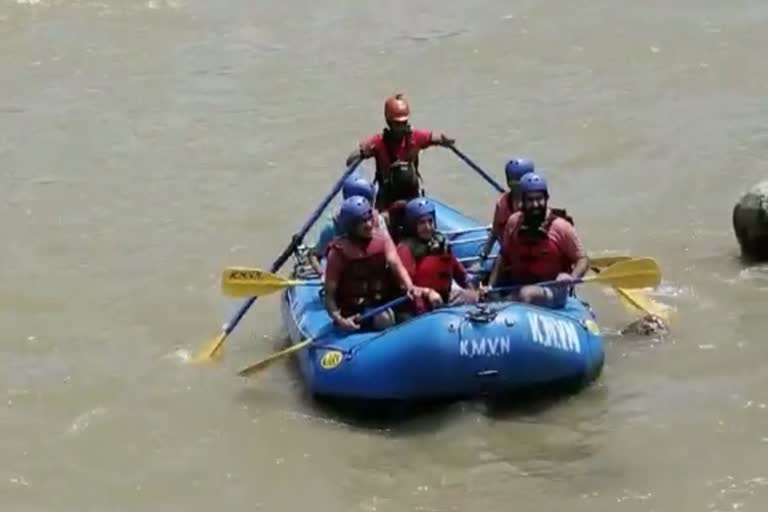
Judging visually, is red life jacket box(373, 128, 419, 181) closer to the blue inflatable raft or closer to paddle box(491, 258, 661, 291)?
paddle box(491, 258, 661, 291)

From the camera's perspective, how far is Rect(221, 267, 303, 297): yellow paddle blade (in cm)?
911

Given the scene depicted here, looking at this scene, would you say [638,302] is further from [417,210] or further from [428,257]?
[417,210]

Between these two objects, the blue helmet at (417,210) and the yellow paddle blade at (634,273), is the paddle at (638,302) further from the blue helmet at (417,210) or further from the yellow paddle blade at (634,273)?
the blue helmet at (417,210)

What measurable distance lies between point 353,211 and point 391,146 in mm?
1658

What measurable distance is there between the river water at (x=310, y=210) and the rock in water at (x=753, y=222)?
179mm

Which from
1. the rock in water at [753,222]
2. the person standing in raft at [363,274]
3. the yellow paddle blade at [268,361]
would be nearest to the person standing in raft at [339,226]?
the person standing in raft at [363,274]

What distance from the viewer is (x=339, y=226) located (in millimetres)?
8992

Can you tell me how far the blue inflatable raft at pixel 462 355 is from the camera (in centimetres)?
803

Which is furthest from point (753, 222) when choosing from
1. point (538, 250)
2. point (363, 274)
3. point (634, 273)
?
point (363, 274)

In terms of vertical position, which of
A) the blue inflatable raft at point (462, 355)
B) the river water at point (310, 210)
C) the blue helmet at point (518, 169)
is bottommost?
the river water at point (310, 210)

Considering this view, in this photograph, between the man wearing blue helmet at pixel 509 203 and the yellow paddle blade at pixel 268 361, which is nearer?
the yellow paddle blade at pixel 268 361

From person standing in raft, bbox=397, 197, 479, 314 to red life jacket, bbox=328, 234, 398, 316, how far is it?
0.17m

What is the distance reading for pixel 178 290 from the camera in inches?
432

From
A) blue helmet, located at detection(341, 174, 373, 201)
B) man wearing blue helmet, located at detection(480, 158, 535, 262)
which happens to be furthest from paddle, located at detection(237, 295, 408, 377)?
man wearing blue helmet, located at detection(480, 158, 535, 262)
